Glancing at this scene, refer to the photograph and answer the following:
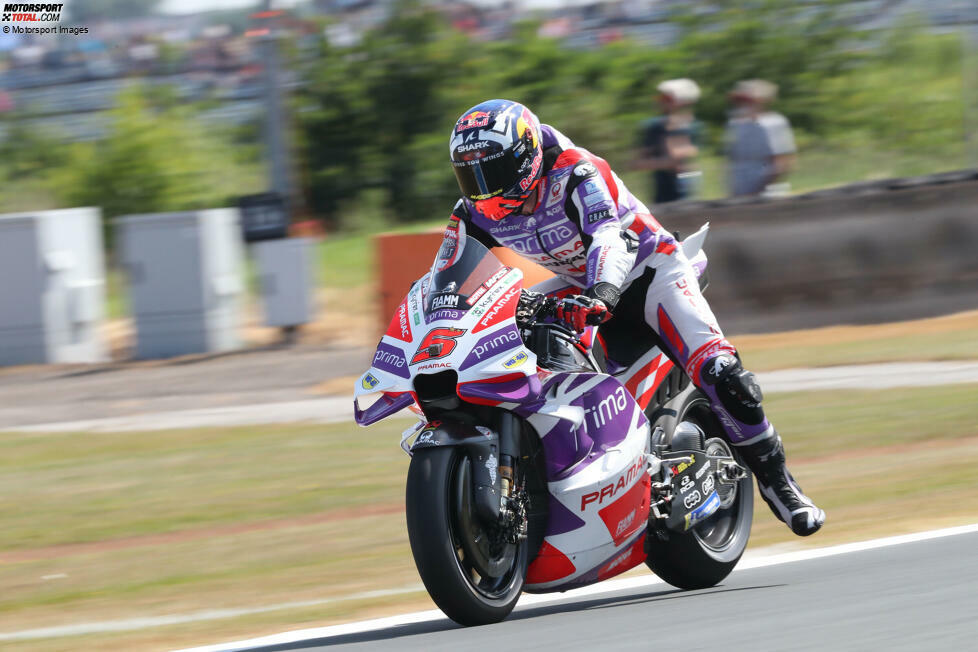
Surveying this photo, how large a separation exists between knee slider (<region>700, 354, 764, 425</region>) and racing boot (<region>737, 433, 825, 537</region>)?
0.51 ft

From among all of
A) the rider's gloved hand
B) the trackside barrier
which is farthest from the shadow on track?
the trackside barrier

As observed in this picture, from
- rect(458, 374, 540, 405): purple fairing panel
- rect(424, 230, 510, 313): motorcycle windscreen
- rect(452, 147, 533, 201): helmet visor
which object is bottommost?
rect(458, 374, 540, 405): purple fairing panel

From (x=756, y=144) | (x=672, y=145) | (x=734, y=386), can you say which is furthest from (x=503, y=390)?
(x=756, y=144)

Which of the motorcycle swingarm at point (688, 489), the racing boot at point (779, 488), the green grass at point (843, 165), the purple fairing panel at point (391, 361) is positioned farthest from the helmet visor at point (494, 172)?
the green grass at point (843, 165)

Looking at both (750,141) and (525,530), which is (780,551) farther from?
(750,141)

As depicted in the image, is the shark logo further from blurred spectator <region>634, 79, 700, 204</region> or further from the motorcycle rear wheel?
blurred spectator <region>634, 79, 700, 204</region>

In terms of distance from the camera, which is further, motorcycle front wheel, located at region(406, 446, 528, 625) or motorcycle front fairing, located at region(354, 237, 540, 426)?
motorcycle front fairing, located at region(354, 237, 540, 426)

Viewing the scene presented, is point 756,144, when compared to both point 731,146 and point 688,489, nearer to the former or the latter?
point 731,146

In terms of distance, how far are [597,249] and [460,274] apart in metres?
0.55

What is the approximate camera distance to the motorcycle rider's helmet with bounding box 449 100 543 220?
18.0ft

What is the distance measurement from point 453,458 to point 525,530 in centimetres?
43

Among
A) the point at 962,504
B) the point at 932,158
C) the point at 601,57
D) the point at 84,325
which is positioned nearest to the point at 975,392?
the point at 962,504

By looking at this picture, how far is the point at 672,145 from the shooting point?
13.6m

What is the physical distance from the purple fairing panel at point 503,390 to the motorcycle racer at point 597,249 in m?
0.27
